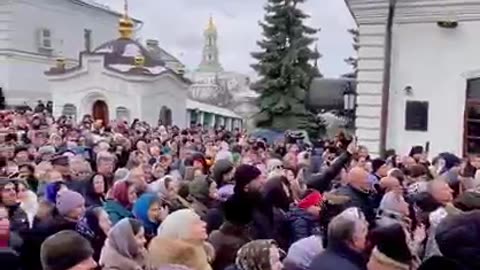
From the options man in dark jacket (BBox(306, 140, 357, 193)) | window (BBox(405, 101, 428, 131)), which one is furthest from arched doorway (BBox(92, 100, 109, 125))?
man in dark jacket (BBox(306, 140, 357, 193))

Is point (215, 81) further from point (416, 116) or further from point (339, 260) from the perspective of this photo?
point (339, 260)

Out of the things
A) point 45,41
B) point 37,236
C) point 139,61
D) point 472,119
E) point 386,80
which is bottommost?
point 37,236

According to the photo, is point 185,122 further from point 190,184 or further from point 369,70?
point 190,184

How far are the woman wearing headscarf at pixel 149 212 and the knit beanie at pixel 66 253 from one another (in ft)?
7.23

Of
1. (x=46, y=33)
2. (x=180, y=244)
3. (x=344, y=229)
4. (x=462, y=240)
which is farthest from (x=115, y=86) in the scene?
(x=462, y=240)

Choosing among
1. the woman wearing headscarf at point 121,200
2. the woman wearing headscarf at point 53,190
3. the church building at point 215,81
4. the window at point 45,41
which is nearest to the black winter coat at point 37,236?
the woman wearing headscarf at point 121,200

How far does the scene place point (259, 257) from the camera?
5465mm

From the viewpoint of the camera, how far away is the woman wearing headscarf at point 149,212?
7340 millimetres

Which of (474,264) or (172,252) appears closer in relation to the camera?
(474,264)

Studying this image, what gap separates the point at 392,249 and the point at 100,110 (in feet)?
91.7

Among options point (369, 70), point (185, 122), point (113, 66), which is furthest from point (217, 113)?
point (369, 70)

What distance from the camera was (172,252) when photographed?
5.63 metres

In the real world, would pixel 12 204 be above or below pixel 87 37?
below

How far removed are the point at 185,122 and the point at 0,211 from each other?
2983cm
